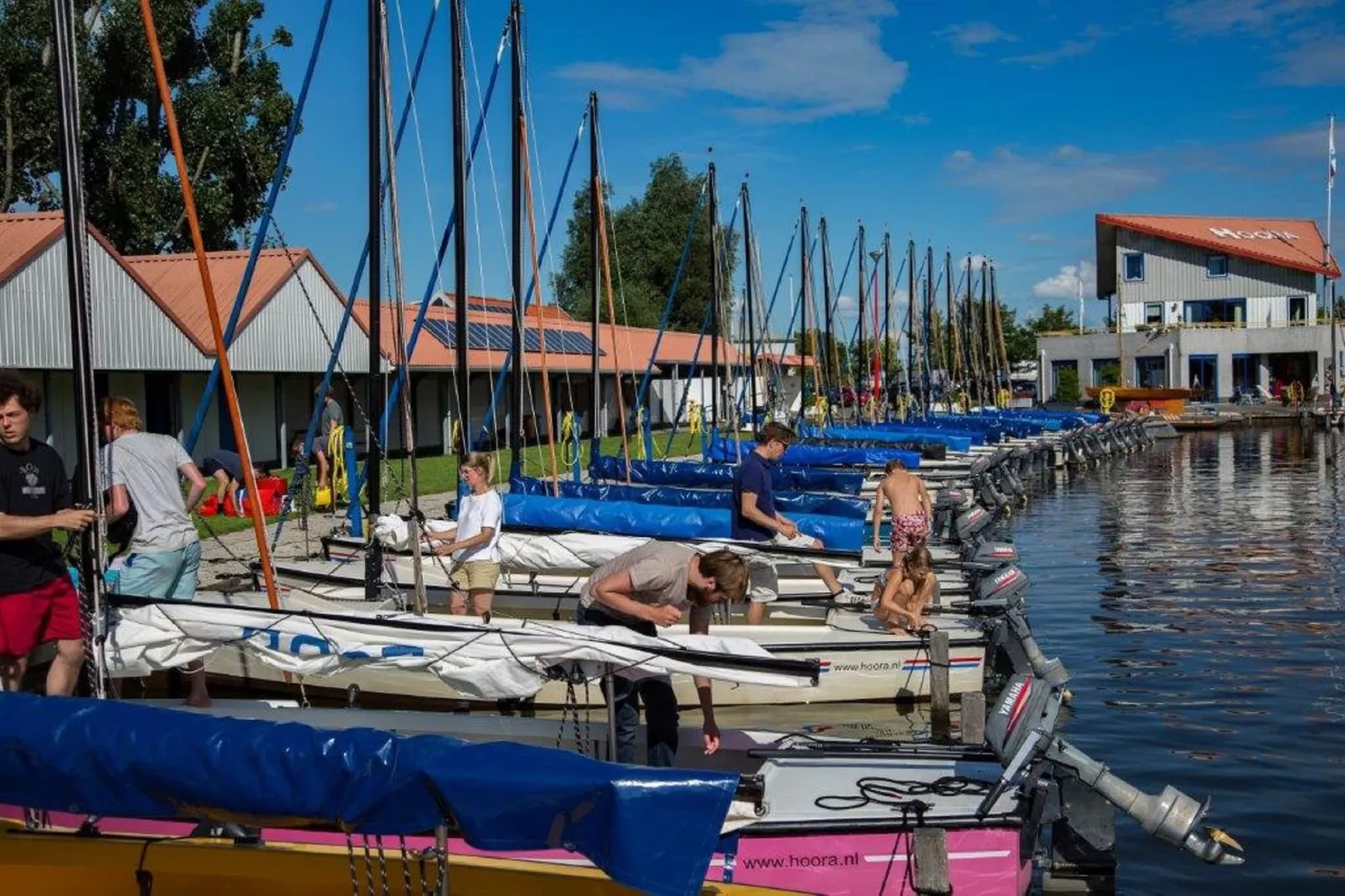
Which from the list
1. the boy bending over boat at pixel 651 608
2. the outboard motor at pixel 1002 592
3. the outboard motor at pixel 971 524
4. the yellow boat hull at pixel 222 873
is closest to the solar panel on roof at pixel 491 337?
the outboard motor at pixel 971 524

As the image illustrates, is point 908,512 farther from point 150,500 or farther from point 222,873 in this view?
point 222,873

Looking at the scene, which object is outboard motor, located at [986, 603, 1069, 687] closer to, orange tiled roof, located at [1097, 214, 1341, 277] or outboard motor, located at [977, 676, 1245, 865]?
outboard motor, located at [977, 676, 1245, 865]

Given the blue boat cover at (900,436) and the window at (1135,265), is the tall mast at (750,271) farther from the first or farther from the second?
the window at (1135,265)

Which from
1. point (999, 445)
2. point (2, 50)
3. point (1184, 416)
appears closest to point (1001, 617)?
point (999, 445)

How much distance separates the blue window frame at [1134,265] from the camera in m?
73.5

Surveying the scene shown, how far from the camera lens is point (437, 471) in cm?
3112

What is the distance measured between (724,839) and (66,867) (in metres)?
3.38

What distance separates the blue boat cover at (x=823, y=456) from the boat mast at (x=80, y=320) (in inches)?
867

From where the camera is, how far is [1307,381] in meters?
70.4

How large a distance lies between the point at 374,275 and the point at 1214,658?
10.3 m

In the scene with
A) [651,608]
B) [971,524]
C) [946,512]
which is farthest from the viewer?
[946,512]

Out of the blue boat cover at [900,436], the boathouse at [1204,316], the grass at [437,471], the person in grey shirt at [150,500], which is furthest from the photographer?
the boathouse at [1204,316]

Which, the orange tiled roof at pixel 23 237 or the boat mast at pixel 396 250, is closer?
the boat mast at pixel 396 250

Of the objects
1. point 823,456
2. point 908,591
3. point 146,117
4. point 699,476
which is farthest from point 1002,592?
point 146,117
